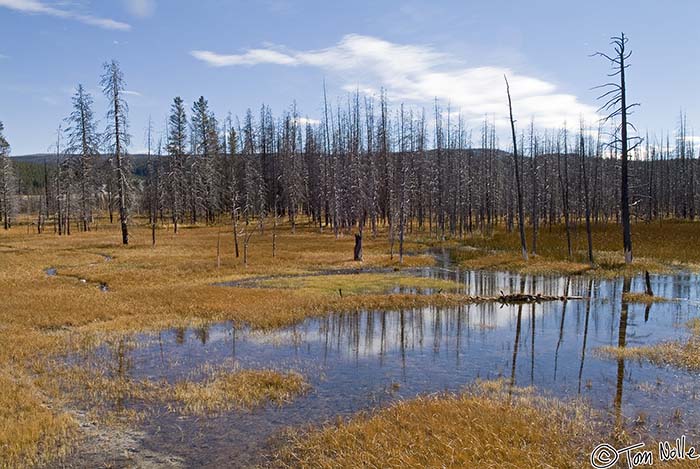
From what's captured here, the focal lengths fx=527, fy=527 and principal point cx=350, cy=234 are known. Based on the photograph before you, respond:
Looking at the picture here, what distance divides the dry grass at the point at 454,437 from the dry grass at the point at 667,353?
564 centimetres

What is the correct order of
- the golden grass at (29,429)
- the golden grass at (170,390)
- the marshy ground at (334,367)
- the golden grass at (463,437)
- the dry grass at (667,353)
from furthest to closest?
the dry grass at (667,353)
the golden grass at (170,390)
the marshy ground at (334,367)
the golden grass at (29,429)
the golden grass at (463,437)

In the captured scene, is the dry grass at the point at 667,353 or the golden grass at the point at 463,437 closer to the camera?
the golden grass at the point at 463,437

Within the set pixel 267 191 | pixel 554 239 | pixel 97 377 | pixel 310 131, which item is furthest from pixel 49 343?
pixel 310 131

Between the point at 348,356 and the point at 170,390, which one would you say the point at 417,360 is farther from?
the point at 170,390

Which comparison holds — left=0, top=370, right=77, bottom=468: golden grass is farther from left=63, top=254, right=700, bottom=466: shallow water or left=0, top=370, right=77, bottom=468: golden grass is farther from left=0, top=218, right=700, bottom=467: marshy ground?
left=63, top=254, right=700, bottom=466: shallow water

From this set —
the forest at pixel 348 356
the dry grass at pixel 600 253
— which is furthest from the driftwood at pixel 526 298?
the dry grass at pixel 600 253

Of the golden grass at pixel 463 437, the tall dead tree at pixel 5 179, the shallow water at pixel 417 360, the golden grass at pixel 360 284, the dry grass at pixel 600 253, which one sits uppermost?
the tall dead tree at pixel 5 179

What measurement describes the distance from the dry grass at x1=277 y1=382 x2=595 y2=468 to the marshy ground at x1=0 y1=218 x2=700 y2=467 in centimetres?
5

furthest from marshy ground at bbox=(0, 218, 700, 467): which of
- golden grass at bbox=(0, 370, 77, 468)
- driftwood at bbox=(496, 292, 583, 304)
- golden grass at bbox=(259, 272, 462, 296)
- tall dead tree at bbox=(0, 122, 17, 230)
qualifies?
tall dead tree at bbox=(0, 122, 17, 230)

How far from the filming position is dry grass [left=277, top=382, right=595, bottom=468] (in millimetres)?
9289

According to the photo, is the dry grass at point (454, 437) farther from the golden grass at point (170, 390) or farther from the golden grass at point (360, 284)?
the golden grass at point (360, 284)

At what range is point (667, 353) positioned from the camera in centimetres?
1667

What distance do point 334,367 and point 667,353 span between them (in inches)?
414

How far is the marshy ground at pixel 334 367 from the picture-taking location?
10391 mm
